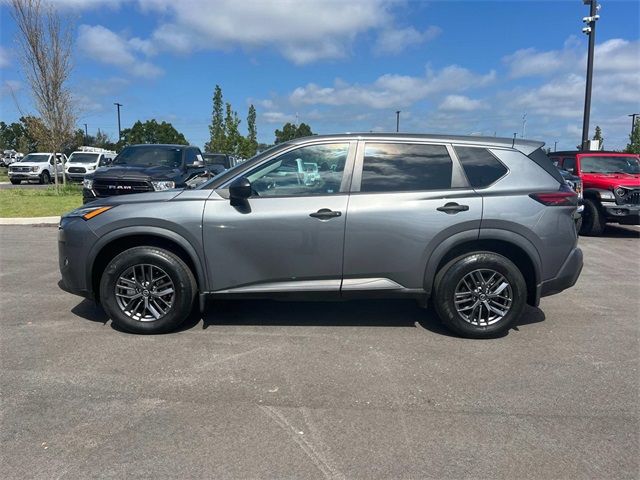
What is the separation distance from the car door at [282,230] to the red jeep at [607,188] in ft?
29.4

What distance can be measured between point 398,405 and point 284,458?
3.18ft

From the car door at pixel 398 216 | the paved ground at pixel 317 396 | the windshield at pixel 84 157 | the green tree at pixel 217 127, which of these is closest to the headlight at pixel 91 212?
the paved ground at pixel 317 396

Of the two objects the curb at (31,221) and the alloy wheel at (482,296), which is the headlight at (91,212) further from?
the curb at (31,221)

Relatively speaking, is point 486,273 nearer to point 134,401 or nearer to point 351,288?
point 351,288

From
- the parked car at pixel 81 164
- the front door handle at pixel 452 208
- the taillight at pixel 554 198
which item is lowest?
the front door handle at pixel 452 208

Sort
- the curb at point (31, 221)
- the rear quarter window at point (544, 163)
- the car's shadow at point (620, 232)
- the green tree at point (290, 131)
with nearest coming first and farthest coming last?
the rear quarter window at point (544, 163)
the car's shadow at point (620, 232)
the curb at point (31, 221)
the green tree at point (290, 131)

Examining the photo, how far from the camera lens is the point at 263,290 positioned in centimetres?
460

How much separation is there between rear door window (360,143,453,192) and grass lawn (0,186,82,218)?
11.4m

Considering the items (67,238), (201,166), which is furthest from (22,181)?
(67,238)

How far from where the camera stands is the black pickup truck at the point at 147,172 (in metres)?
9.70

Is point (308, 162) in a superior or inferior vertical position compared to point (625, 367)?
superior

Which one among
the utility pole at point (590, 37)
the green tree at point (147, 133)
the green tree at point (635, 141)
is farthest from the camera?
the green tree at point (147, 133)

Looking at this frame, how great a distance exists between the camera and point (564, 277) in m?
4.73

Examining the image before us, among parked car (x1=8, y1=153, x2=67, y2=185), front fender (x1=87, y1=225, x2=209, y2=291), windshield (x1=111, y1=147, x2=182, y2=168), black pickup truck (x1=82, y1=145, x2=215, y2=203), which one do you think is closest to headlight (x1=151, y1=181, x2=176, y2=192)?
black pickup truck (x1=82, y1=145, x2=215, y2=203)
